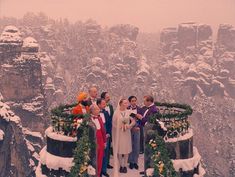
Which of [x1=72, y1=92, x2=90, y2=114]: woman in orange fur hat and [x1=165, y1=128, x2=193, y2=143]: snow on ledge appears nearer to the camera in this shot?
[x1=165, y1=128, x2=193, y2=143]: snow on ledge

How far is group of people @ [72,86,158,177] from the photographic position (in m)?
10.5

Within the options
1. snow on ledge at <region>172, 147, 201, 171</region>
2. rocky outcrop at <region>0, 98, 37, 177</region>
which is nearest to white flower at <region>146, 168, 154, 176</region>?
snow on ledge at <region>172, 147, 201, 171</region>

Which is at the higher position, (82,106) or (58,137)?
(82,106)

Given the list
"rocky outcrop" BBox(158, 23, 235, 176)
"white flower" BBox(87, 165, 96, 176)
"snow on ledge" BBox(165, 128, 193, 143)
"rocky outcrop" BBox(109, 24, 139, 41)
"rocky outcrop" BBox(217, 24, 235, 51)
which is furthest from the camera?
"rocky outcrop" BBox(109, 24, 139, 41)

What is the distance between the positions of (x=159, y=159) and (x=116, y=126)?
64.1 inches

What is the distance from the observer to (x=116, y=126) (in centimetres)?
1116

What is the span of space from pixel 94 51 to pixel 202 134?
53571 mm

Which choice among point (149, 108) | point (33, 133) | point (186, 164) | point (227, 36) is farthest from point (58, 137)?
point (227, 36)

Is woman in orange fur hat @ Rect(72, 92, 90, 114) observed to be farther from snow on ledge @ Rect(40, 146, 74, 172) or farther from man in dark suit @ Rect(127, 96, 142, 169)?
man in dark suit @ Rect(127, 96, 142, 169)

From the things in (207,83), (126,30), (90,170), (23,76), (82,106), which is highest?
(126,30)

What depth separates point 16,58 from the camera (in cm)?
5672

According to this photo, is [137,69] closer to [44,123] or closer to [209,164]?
[209,164]

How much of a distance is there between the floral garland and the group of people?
3.08 ft

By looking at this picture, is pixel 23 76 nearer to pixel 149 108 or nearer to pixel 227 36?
pixel 149 108
